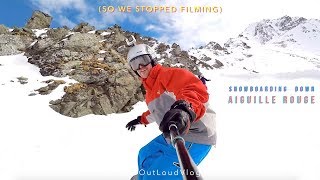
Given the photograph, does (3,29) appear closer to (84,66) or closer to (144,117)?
(84,66)

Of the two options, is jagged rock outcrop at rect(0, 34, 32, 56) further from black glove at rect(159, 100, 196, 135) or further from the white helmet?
black glove at rect(159, 100, 196, 135)

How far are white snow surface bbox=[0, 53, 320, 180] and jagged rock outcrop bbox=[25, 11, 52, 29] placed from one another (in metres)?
21.1

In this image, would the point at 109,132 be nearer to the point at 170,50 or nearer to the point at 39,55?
the point at 39,55

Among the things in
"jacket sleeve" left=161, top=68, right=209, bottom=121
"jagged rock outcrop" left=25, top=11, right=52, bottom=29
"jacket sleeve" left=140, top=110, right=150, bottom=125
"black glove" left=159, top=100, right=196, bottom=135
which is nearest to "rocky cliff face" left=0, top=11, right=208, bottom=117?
"jagged rock outcrop" left=25, top=11, right=52, bottom=29

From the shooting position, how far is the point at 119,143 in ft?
34.6

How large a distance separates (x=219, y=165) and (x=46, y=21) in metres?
37.0

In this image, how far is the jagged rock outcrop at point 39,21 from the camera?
125ft

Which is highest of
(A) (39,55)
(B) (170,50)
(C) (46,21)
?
(C) (46,21)

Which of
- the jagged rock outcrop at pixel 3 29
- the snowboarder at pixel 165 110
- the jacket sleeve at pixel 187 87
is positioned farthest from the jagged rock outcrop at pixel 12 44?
the jacket sleeve at pixel 187 87

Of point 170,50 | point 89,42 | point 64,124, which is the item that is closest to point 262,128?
point 64,124

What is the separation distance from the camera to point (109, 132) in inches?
487

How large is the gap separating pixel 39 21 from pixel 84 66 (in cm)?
2133

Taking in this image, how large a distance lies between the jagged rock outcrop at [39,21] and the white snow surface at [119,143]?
21.1m

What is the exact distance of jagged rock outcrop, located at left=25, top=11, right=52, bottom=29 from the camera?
3822 centimetres
